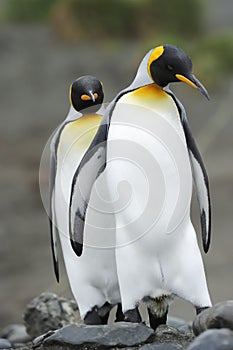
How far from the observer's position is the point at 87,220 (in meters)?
3.59

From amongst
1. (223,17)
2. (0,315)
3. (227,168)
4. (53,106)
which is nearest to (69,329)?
(0,315)

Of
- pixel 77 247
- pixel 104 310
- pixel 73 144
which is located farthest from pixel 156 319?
pixel 73 144

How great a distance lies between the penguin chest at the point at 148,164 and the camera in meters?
3.38

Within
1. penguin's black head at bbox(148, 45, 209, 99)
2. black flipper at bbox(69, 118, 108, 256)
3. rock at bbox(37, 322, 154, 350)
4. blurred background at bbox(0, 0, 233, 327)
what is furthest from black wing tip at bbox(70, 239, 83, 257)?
blurred background at bbox(0, 0, 233, 327)

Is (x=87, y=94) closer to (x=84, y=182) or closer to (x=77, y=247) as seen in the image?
(x=84, y=182)

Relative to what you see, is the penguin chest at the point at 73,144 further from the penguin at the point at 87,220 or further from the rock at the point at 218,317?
the rock at the point at 218,317

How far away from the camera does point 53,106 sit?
546 inches

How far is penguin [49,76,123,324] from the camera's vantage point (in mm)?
3605

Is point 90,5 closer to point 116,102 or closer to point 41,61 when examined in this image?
point 41,61

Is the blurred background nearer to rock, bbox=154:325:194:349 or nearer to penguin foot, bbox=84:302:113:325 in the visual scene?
penguin foot, bbox=84:302:113:325

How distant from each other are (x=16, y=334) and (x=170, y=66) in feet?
6.79

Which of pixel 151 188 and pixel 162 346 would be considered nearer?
pixel 162 346

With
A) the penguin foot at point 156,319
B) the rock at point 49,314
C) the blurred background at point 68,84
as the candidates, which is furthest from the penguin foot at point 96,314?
the blurred background at point 68,84

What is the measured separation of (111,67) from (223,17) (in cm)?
648
